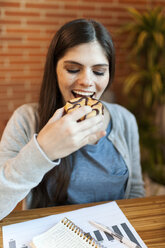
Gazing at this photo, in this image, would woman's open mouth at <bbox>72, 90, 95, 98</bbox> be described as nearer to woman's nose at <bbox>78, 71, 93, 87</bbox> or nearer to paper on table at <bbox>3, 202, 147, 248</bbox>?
woman's nose at <bbox>78, 71, 93, 87</bbox>

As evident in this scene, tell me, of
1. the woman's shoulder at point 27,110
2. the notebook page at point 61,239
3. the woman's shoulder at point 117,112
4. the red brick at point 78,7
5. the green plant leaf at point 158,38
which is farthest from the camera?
the red brick at point 78,7

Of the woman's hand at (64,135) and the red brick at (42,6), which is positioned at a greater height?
the red brick at (42,6)

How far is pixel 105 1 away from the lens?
2.76m

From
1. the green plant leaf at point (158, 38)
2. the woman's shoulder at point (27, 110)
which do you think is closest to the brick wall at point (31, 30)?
the green plant leaf at point (158, 38)

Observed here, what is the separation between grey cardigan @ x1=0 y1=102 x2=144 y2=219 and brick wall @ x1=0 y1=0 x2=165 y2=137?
1.72 m

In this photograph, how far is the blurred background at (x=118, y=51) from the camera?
2463 millimetres

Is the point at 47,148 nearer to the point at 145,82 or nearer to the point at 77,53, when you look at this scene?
the point at 77,53

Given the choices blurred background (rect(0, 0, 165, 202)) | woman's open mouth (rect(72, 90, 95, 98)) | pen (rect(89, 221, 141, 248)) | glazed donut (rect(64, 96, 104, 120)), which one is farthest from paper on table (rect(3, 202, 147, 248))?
blurred background (rect(0, 0, 165, 202))

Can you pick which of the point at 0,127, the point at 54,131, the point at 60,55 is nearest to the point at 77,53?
the point at 60,55

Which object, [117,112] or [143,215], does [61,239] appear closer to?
[143,215]

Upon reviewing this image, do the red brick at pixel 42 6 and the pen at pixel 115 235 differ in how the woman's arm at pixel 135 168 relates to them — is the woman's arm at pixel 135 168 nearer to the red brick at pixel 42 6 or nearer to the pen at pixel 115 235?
the pen at pixel 115 235

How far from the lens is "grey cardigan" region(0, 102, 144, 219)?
0.67m

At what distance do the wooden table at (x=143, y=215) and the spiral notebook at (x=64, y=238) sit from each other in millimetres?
102

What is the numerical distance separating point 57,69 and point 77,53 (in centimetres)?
13
